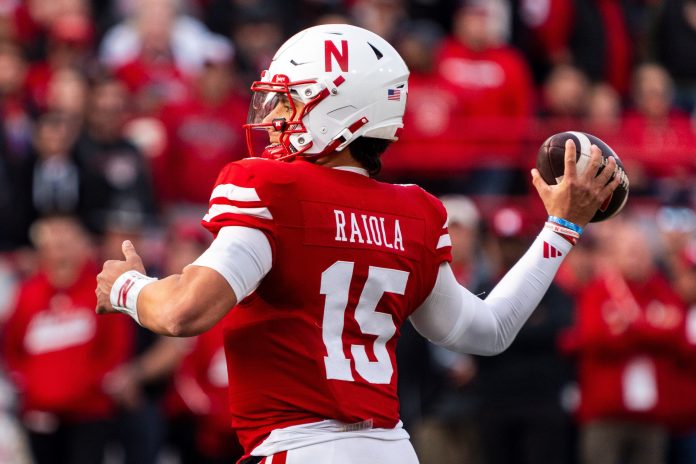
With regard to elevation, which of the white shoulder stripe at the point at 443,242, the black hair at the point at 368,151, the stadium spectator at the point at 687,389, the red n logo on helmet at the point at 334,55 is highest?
the red n logo on helmet at the point at 334,55

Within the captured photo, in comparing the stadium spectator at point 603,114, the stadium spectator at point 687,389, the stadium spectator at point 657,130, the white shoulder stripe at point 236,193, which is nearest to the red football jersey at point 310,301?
the white shoulder stripe at point 236,193

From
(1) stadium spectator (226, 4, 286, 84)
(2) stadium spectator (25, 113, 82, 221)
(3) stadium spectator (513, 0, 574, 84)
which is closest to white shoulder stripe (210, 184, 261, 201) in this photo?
(2) stadium spectator (25, 113, 82, 221)

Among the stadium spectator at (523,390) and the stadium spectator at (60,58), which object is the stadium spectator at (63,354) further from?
the stadium spectator at (523,390)

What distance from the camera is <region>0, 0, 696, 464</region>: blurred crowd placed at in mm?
8812

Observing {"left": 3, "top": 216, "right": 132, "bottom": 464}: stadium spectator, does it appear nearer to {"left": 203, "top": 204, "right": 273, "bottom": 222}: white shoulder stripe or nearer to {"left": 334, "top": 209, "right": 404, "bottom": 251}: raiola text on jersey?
{"left": 334, "top": 209, "right": 404, "bottom": 251}: raiola text on jersey

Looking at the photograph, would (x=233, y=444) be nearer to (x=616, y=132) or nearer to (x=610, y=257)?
(x=610, y=257)

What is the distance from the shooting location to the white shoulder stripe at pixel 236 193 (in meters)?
3.56

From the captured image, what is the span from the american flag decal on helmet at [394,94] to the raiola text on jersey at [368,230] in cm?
34

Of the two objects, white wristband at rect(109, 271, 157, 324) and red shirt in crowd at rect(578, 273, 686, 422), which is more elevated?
white wristband at rect(109, 271, 157, 324)

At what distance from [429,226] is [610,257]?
566cm

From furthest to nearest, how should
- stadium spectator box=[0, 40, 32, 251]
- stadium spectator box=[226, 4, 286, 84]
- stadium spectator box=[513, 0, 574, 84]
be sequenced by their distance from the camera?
stadium spectator box=[513, 0, 574, 84]
stadium spectator box=[226, 4, 286, 84]
stadium spectator box=[0, 40, 32, 251]

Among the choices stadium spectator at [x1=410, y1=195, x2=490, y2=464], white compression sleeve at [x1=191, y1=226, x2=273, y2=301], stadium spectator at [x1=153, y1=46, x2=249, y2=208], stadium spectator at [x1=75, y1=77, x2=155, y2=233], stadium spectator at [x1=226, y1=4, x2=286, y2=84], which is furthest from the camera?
stadium spectator at [x1=226, y1=4, x2=286, y2=84]

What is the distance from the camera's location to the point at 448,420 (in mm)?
8828

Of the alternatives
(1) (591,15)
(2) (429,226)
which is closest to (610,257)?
(1) (591,15)
